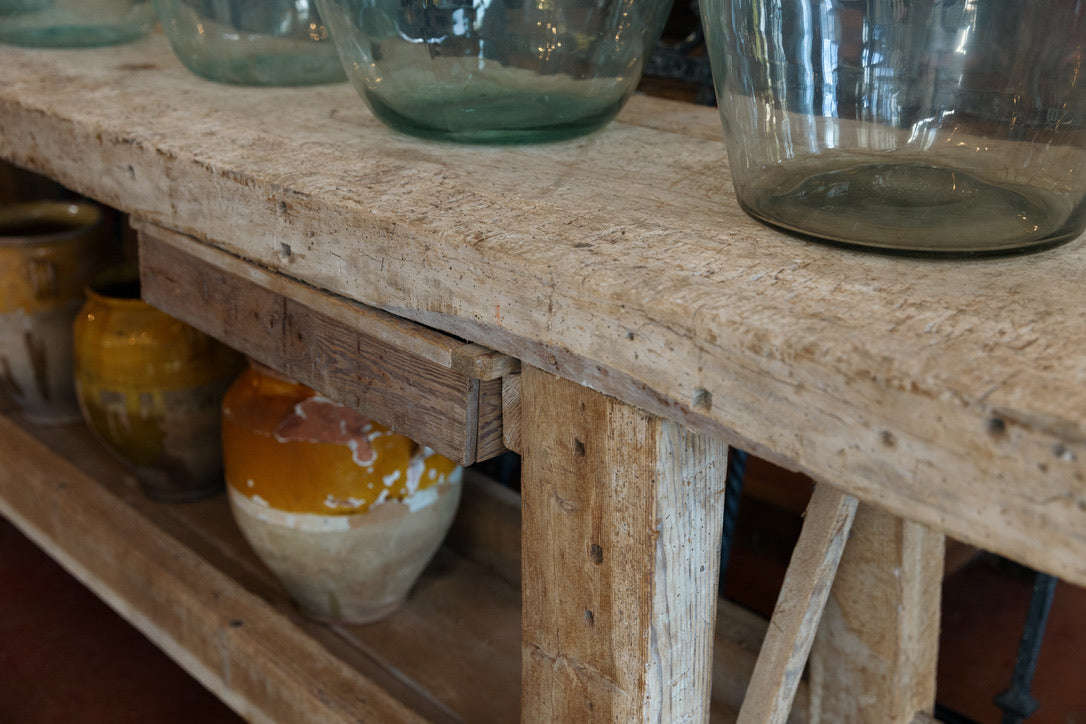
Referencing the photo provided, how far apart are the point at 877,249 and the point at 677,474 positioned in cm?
14

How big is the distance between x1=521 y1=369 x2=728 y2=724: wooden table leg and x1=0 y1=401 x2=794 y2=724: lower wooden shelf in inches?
9.2

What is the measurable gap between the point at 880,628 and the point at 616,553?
287mm

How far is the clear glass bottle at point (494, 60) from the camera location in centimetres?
61

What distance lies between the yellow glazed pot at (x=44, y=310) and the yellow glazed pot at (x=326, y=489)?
0.43 m

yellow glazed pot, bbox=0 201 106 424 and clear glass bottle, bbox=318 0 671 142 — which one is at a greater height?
clear glass bottle, bbox=318 0 671 142

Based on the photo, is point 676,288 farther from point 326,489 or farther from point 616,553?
point 326,489

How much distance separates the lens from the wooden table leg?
1.56 feet

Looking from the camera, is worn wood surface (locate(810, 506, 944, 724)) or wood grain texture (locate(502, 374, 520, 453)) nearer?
wood grain texture (locate(502, 374, 520, 453))

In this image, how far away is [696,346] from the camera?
397mm

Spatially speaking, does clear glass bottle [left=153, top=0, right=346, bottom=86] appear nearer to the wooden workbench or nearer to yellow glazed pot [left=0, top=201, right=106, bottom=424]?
the wooden workbench

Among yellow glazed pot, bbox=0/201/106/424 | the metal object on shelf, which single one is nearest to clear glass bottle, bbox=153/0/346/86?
yellow glazed pot, bbox=0/201/106/424

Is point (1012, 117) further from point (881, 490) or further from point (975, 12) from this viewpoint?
point (881, 490)

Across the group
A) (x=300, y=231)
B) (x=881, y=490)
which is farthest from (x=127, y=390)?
(x=881, y=490)

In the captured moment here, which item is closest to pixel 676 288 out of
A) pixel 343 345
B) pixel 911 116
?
pixel 911 116
